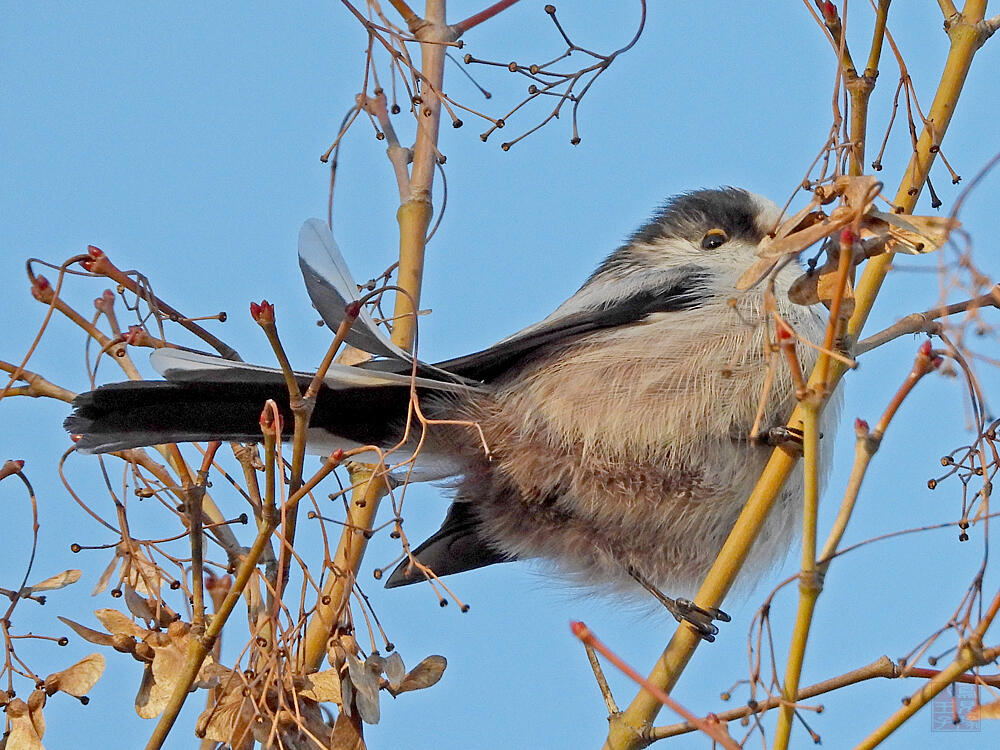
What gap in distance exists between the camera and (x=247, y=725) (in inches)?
61.6

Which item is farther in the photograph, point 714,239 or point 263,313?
point 714,239

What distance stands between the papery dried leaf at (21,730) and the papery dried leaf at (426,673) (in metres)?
0.49

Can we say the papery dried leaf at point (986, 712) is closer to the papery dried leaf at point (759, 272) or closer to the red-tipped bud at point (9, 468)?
the papery dried leaf at point (759, 272)

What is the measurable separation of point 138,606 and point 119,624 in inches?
→ 1.5

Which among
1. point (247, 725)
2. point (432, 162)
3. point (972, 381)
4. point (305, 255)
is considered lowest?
point (247, 725)

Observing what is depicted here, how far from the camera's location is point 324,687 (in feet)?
5.28

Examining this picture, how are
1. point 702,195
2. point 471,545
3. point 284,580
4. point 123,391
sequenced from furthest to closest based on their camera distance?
point 702,195, point 471,545, point 123,391, point 284,580

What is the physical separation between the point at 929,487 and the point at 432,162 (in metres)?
1.12

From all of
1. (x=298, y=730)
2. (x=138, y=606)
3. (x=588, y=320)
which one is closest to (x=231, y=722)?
(x=298, y=730)

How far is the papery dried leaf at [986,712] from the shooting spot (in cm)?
138

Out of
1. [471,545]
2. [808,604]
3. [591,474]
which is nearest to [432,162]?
[591,474]

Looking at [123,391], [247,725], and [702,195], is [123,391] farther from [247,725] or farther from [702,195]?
[702,195]

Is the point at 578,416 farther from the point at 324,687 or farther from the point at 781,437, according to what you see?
the point at 324,687

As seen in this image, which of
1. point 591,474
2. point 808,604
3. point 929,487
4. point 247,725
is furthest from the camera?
point 591,474
